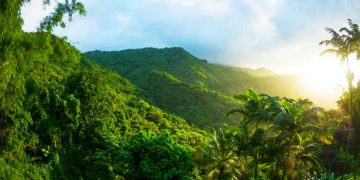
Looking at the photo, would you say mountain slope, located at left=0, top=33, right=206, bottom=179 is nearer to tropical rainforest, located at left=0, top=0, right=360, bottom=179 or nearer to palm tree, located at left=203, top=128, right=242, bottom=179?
tropical rainforest, located at left=0, top=0, right=360, bottom=179

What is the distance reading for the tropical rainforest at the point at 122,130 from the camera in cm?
1791

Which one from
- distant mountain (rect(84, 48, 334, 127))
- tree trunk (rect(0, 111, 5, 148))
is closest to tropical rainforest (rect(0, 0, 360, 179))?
tree trunk (rect(0, 111, 5, 148))

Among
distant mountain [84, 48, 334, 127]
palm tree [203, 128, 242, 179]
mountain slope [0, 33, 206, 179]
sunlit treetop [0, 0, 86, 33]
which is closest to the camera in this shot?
sunlit treetop [0, 0, 86, 33]

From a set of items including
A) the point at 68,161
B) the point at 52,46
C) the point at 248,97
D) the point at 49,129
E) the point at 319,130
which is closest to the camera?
the point at 52,46

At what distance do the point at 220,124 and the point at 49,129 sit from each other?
43620 millimetres

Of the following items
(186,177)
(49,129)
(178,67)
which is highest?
(178,67)

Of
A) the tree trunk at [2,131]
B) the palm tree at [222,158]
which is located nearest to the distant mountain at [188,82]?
the palm tree at [222,158]

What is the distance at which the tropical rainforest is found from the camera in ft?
58.7

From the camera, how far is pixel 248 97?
35875 millimetres

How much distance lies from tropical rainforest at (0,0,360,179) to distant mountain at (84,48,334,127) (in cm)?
1905

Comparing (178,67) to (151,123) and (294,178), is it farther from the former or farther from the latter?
(294,178)

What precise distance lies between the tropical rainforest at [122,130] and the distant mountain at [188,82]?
62.5 feet

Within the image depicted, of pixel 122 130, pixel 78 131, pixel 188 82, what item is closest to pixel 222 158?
pixel 78 131

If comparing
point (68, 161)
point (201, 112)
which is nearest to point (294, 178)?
point (68, 161)
